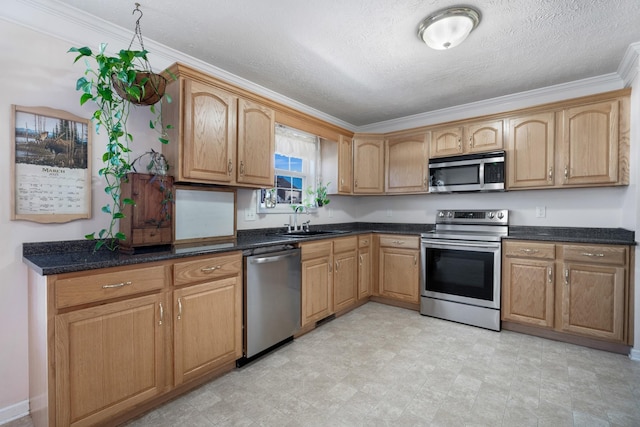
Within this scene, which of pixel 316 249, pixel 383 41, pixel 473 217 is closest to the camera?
pixel 383 41

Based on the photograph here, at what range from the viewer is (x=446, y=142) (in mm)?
3559

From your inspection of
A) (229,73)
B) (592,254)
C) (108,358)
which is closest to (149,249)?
(108,358)

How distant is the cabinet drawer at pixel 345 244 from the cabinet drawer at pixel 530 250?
5.02 feet

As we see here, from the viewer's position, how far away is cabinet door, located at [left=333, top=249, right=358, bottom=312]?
3.21 meters

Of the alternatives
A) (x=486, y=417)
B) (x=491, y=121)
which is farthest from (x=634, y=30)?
(x=486, y=417)

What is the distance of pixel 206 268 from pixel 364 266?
215cm

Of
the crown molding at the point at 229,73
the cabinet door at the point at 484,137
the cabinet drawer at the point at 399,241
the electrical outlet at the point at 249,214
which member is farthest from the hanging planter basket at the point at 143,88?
the cabinet door at the point at 484,137

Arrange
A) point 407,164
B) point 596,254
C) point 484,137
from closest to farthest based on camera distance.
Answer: point 596,254 → point 484,137 → point 407,164

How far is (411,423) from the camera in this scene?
166 cm

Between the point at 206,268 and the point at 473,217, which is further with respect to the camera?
the point at 473,217

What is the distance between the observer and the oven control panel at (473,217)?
11.0ft

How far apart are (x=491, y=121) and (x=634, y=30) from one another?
4.05ft

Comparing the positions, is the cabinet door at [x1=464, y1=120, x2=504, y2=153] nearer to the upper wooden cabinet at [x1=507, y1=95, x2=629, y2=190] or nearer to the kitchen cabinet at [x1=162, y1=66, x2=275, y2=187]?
the upper wooden cabinet at [x1=507, y1=95, x2=629, y2=190]

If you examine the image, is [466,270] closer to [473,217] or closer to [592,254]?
[473,217]
